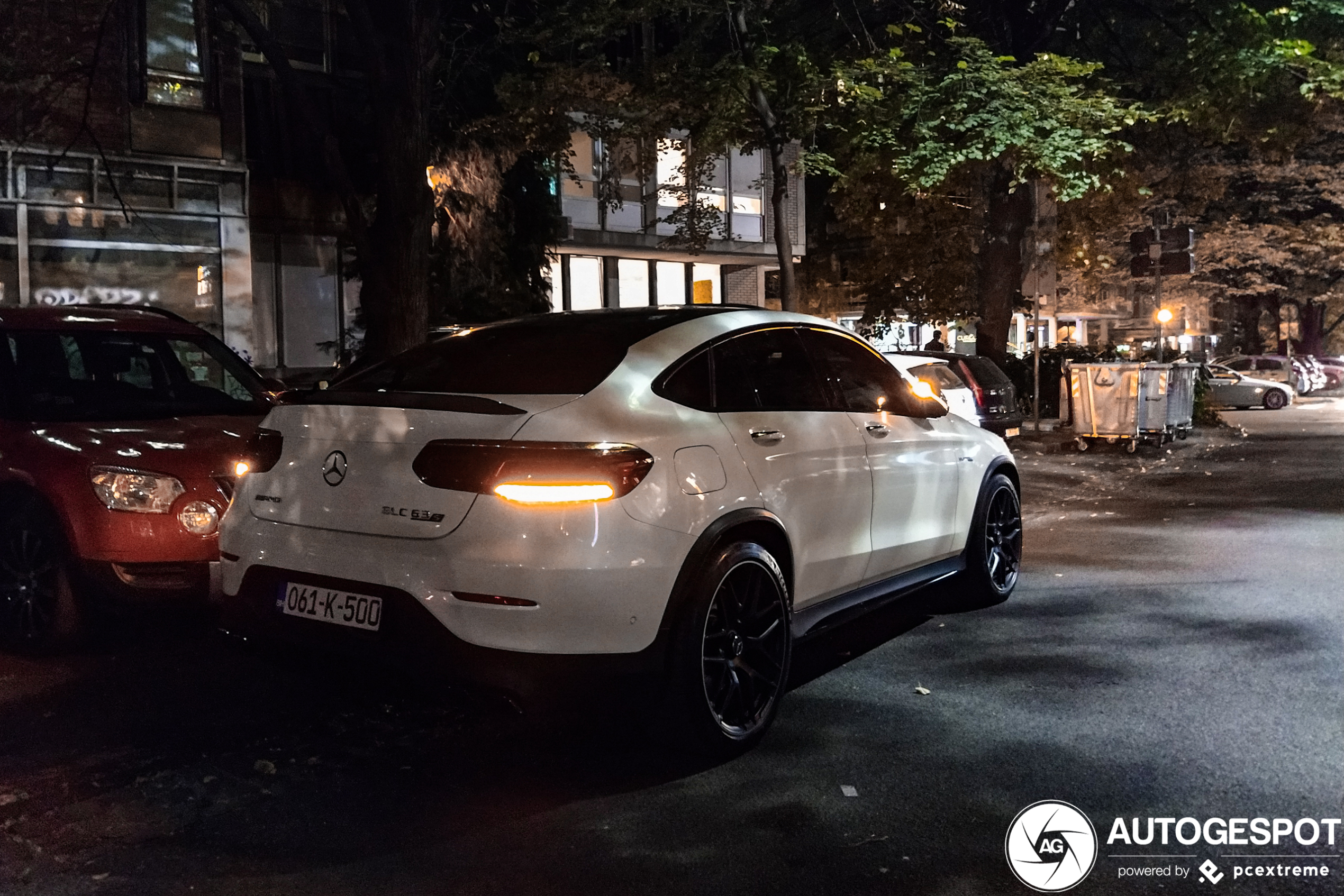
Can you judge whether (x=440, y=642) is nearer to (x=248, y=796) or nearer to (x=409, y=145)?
(x=248, y=796)

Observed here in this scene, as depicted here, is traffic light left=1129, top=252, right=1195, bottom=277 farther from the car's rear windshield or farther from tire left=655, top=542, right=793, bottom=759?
tire left=655, top=542, right=793, bottom=759

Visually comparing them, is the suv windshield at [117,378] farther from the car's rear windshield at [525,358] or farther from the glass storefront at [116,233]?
the glass storefront at [116,233]

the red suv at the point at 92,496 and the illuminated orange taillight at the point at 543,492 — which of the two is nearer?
the illuminated orange taillight at the point at 543,492

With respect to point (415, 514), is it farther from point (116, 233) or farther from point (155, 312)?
point (116, 233)

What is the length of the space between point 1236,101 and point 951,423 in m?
15.6

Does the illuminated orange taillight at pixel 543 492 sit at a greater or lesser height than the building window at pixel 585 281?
lesser

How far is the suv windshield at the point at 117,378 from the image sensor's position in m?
6.41

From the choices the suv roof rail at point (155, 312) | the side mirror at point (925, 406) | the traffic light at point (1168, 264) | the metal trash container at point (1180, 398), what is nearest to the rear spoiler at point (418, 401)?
the side mirror at point (925, 406)

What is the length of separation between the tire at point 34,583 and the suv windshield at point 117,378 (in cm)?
57

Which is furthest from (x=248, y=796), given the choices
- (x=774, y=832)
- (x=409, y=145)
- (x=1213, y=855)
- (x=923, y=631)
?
(x=409, y=145)

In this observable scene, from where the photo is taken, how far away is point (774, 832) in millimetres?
3770

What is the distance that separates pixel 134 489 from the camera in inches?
226

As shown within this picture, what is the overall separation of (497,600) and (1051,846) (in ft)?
6.12

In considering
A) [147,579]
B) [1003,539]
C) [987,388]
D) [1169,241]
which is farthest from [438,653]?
[1169,241]
